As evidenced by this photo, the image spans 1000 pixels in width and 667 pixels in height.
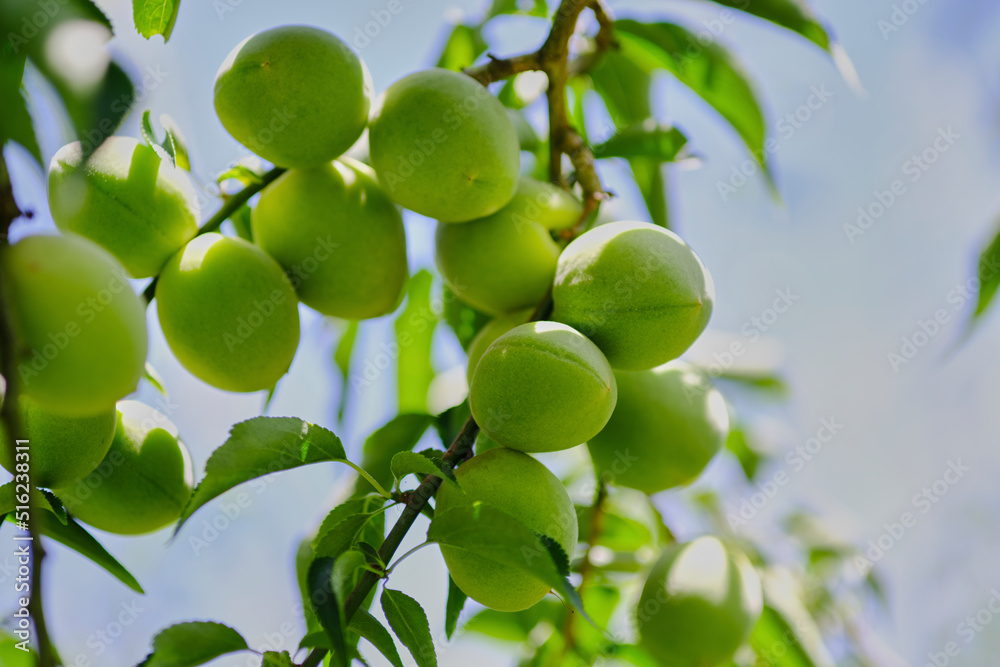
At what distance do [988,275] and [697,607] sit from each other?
588 mm

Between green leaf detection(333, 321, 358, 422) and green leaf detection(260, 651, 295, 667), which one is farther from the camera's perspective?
green leaf detection(333, 321, 358, 422)

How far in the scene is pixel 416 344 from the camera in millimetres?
1444

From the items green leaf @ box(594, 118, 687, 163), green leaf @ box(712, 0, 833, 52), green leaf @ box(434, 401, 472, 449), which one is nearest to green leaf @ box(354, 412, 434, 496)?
green leaf @ box(434, 401, 472, 449)

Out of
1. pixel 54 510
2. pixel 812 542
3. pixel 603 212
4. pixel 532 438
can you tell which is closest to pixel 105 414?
pixel 54 510

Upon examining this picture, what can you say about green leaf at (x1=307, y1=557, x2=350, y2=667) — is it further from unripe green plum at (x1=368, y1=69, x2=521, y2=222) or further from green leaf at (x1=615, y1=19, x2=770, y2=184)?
green leaf at (x1=615, y1=19, x2=770, y2=184)

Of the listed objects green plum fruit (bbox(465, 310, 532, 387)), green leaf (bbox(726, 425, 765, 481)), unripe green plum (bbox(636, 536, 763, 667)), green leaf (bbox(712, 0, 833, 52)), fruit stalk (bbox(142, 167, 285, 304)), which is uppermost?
green leaf (bbox(712, 0, 833, 52))

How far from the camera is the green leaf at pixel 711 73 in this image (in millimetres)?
1229

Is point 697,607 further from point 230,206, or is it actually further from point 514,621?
point 230,206

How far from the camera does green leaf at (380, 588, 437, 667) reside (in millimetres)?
696

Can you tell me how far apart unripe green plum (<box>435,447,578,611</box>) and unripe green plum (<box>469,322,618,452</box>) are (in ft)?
0.10

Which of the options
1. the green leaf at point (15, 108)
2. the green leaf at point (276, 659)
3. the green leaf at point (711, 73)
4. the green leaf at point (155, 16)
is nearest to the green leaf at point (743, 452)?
the green leaf at point (711, 73)

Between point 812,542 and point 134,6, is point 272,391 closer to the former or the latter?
point 134,6

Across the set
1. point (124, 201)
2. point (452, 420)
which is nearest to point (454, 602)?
point (452, 420)

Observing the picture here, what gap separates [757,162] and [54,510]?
1074 mm
